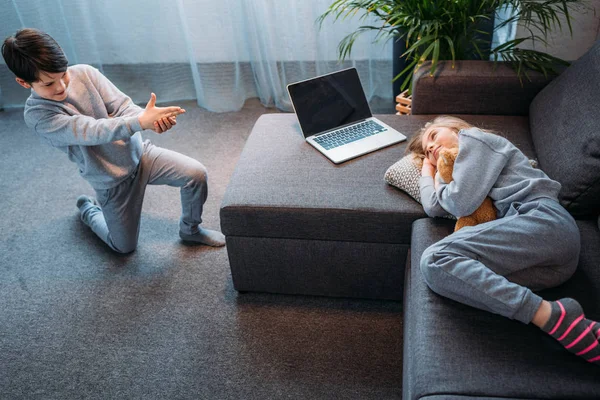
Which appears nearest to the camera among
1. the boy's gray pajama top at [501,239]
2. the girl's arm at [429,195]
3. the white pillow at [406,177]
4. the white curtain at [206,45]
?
the boy's gray pajama top at [501,239]

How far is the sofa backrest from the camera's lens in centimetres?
164

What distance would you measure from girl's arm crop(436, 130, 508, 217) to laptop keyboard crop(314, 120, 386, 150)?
57 centimetres

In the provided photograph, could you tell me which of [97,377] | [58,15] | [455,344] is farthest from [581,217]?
[58,15]

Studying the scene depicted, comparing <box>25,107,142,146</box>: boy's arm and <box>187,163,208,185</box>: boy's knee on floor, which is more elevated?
<box>25,107,142,146</box>: boy's arm

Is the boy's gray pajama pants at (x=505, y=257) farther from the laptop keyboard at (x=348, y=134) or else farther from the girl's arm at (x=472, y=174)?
the laptop keyboard at (x=348, y=134)

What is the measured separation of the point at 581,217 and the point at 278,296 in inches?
41.8

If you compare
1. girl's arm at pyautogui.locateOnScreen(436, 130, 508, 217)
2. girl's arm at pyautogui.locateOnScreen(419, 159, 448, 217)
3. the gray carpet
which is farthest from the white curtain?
girl's arm at pyautogui.locateOnScreen(436, 130, 508, 217)

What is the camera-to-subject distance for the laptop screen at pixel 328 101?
2.10m

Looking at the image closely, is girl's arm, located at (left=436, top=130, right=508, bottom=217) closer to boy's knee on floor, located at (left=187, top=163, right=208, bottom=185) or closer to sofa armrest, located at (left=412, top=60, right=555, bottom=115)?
sofa armrest, located at (left=412, top=60, right=555, bottom=115)

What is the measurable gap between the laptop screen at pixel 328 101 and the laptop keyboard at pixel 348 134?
0.04 metres

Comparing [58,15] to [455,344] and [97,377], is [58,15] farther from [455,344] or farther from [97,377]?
[455,344]

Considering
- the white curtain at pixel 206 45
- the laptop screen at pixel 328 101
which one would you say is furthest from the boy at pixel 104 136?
the white curtain at pixel 206 45

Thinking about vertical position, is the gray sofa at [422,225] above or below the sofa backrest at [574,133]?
below

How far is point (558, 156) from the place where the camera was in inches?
69.1
